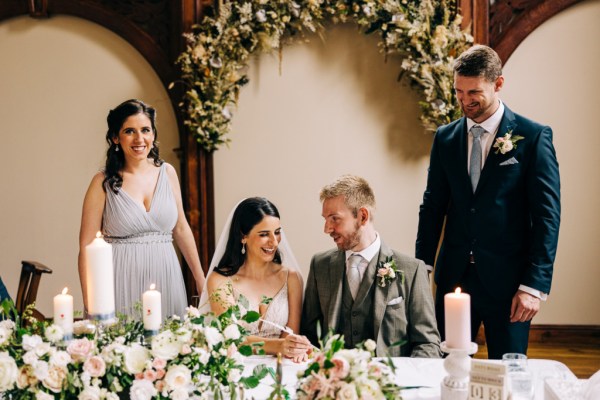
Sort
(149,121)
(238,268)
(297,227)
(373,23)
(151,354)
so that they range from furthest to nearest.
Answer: (297,227) < (373,23) < (149,121) < (238,268) < (151,354)

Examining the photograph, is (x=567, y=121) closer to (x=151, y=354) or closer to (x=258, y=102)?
(x=258, y=102)

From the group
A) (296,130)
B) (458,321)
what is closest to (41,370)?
(458,321)

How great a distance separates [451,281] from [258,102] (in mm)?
2267

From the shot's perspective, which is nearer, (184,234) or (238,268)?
(238,268)

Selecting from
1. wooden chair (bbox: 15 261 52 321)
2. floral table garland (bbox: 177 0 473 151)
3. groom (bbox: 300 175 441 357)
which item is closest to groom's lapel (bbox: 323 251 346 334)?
groom (bbox: 300 175 441 357)

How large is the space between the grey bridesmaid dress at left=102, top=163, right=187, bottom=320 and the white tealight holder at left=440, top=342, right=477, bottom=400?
2041 millimetres

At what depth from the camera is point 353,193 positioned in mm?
2623

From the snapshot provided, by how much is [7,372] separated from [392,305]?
4.76ft

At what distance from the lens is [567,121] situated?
15.0ft

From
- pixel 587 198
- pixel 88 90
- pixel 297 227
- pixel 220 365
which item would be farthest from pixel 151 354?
pixel 587 198

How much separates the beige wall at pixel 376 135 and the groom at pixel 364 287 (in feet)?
6.60

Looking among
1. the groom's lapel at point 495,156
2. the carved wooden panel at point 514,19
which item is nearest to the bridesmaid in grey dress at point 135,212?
the groom's lapel at point 495,156

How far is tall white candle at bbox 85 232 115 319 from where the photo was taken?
1.57m

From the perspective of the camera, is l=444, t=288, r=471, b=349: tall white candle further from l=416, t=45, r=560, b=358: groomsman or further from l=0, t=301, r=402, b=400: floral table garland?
l=416, t=45, r=560, b=358: groomsman
